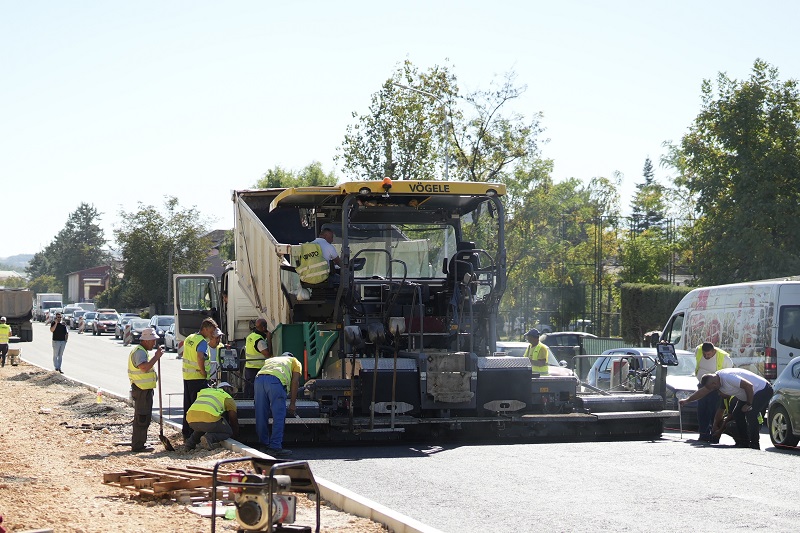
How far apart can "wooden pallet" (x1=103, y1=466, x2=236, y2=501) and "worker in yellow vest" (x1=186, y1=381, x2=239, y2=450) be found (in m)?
2.58

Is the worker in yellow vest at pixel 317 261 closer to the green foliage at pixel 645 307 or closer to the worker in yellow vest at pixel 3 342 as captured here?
the worker in yellow vest at pixel 3 342

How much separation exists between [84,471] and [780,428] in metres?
8.88

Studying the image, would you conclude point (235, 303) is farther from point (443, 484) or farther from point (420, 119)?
point (420, 119)

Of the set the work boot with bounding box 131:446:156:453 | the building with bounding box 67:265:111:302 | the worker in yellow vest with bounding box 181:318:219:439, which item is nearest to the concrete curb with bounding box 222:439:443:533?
the work boot with bounding box 131:446:156:453

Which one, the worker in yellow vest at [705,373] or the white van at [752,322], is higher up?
the white van at [752,322]

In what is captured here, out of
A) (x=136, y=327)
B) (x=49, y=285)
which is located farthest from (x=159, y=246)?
(x=49, y=285)

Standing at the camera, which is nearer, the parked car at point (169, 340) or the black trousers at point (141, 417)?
the black trousers at point (141, 417)

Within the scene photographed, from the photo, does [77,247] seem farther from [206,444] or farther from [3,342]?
[206,444]

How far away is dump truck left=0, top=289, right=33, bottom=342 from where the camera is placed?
50500 mm

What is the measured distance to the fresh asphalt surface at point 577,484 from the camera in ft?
28.6

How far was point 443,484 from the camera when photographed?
10.6 meters

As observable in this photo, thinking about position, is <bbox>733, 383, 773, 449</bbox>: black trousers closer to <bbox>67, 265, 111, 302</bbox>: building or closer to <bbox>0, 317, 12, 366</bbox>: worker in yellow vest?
<bbox>0, 317, 12, 366</bbox>: worker in yellow vest

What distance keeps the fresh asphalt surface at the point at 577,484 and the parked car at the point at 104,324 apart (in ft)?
178

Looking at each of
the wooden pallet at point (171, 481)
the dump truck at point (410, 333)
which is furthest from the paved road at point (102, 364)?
the wooden pallet at point (171, 481)
